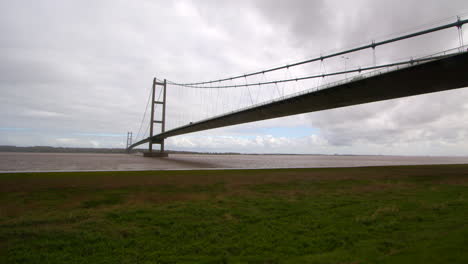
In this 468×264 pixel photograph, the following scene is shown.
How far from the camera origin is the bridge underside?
17.7 meters

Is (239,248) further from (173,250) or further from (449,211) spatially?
Answer: (449,211)

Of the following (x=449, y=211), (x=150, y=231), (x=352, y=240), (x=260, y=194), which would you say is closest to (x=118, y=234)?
(x=150, y=231)

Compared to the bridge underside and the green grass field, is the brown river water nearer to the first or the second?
the bridge underside

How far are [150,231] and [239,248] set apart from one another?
1.72 m

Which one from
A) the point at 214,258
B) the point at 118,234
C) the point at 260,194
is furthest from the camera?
the point at 260,194

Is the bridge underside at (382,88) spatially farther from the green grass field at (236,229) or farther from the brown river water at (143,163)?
the green grass field at (236,229)

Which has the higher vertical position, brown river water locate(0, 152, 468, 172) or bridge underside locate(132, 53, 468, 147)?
bridge underside locate(132, 53, 468, 147)

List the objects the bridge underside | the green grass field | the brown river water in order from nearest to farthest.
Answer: the green grass field → the bridge underside → the brown river water

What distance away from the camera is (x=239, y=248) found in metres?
3.51

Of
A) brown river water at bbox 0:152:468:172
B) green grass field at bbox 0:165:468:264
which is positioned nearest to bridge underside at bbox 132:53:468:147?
brown river water at bbox 0:152:468:172

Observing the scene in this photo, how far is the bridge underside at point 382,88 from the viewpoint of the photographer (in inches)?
696

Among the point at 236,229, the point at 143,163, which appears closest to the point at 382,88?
the point at 236,229

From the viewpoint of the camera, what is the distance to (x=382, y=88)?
21984mm

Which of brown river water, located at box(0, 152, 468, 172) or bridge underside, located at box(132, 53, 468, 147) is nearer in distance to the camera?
bridge underside, located at box(132, 53, 468, 147)
